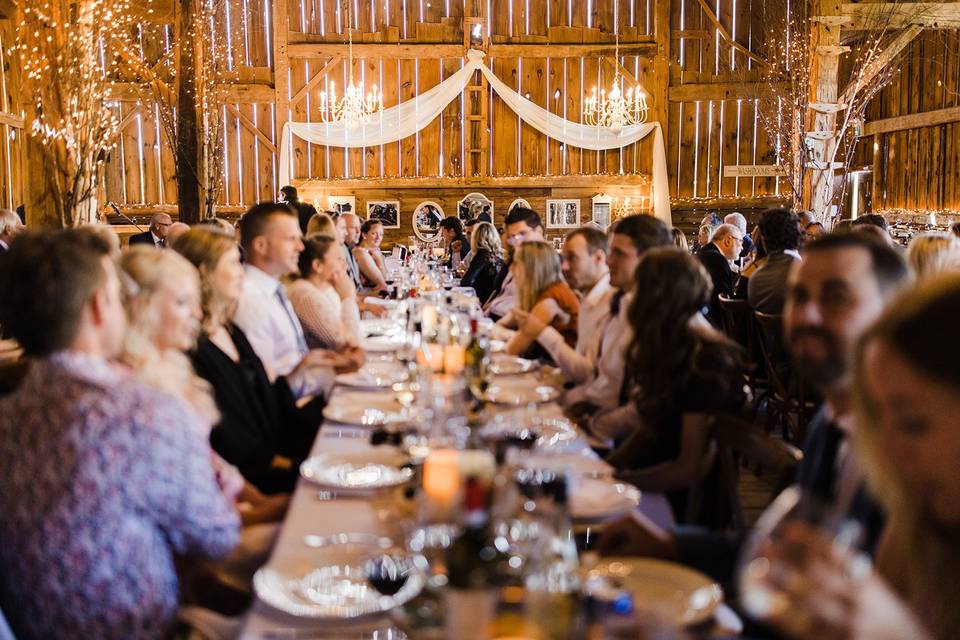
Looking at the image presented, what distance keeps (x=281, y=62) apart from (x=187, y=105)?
601 cm

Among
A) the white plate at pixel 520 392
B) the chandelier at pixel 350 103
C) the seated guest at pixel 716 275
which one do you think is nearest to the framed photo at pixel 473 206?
the chandelier at pixel 350 103

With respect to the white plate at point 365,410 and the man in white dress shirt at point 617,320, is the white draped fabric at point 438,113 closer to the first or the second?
the man in white dress shirt at point 617,320

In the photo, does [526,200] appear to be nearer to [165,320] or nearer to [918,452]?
[165,320]

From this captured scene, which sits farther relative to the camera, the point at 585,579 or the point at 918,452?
the point at 585,579

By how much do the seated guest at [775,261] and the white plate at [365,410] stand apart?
3.00 metres

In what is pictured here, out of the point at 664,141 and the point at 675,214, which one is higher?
the point at 664,141

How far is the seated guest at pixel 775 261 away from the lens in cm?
575

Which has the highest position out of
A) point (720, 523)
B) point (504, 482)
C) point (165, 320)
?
point (165, 320)

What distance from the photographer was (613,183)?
47.7 feet

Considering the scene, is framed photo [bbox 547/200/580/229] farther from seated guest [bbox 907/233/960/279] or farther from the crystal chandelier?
seated guest [bbox 907/233/960/279]

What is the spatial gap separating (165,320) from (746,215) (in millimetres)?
13324

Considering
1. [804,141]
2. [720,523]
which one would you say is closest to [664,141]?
[804,141]

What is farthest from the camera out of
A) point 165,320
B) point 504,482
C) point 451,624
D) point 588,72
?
point 588,72

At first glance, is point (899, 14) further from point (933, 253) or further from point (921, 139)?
point (933, 253)
